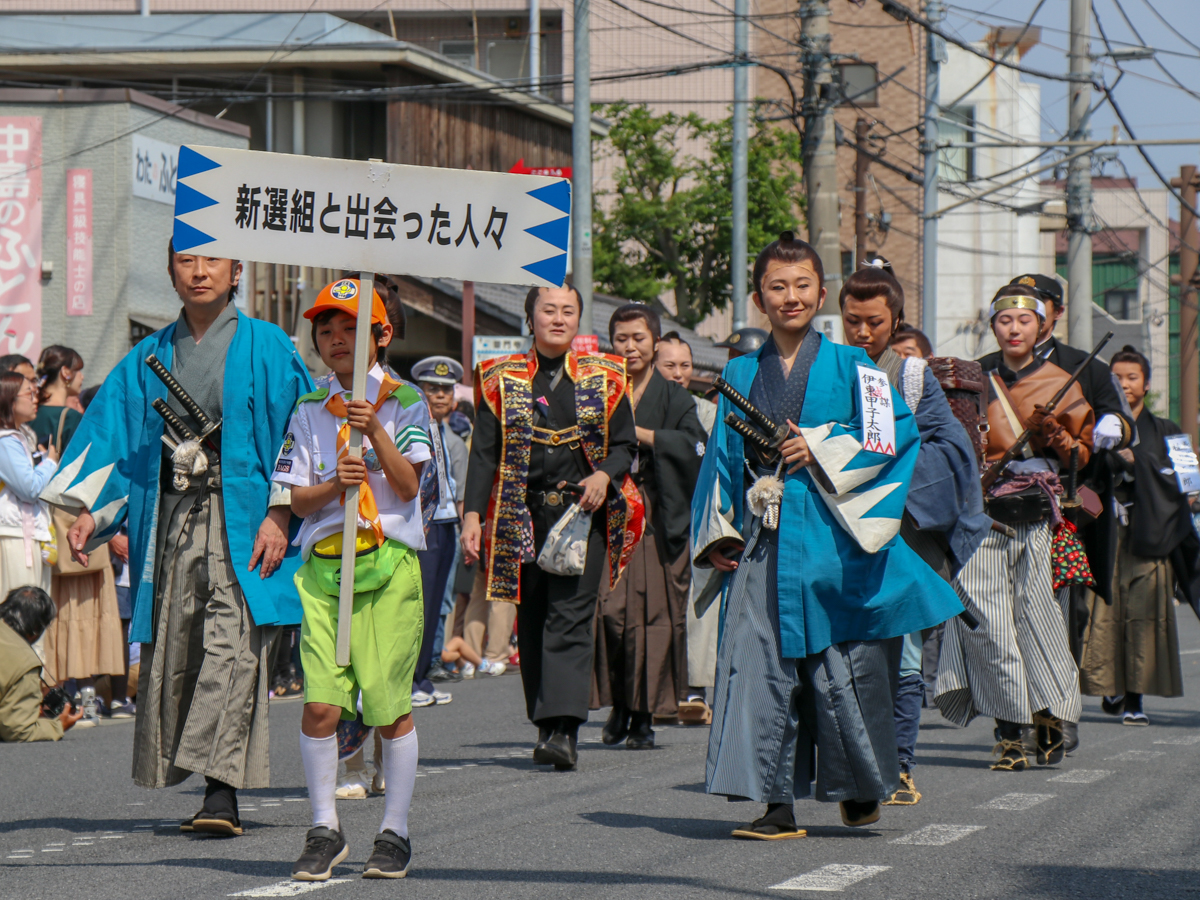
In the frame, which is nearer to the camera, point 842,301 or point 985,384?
point 842,301

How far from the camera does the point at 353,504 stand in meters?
4.59

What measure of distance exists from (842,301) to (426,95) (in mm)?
17929

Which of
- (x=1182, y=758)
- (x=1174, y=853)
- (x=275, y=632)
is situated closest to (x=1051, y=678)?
(x=1182, y=758)

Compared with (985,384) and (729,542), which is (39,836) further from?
(985,384)

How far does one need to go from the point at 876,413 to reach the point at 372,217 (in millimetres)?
1844

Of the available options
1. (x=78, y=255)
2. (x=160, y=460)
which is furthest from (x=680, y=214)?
(x=160, y=460)

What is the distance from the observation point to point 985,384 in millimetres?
7230

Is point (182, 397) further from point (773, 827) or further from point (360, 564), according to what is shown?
point (773, 827)

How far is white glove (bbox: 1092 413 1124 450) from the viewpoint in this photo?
7781 mm

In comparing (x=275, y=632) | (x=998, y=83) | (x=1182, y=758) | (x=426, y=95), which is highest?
(x=998, y=83)

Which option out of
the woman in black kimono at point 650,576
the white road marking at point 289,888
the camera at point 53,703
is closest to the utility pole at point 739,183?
the woman in black kimono at point 650,576

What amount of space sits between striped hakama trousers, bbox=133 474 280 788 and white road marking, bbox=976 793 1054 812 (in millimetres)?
2737

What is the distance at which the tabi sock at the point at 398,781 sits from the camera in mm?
4625

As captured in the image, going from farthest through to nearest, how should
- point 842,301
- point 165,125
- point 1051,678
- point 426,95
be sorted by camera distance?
point 426,95 < point 165,125 < point 1051,678 < point 842,301
